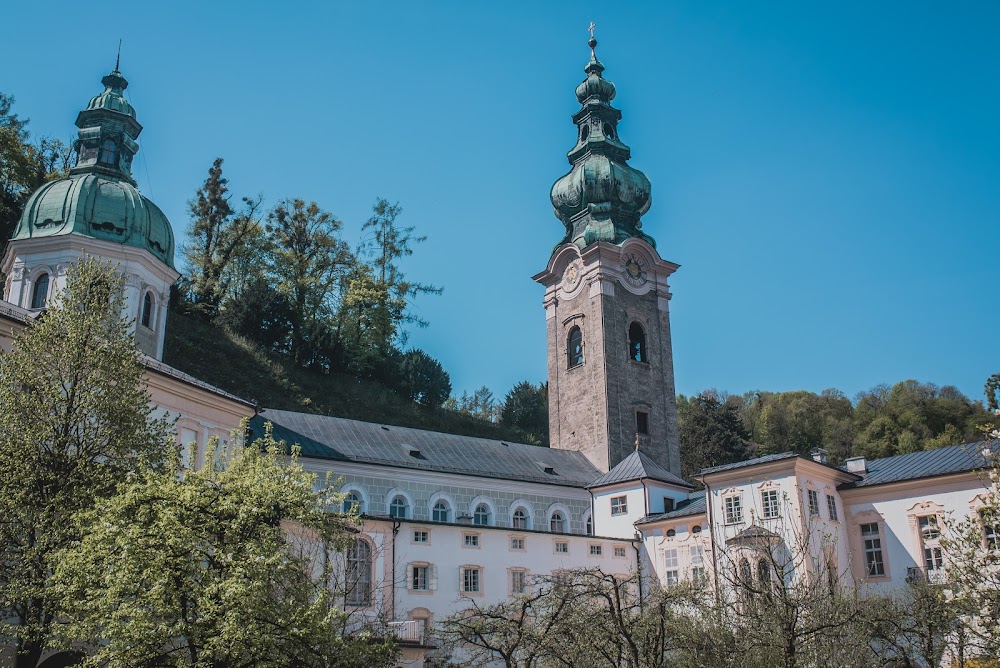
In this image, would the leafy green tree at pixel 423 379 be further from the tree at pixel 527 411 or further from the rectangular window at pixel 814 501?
the rectangular window at pixel 814 501

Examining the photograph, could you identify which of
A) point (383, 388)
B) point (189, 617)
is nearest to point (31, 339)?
point (189, 617)

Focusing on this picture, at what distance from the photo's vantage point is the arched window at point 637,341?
159 ft

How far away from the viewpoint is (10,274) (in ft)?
113

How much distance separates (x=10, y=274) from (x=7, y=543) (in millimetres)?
20829

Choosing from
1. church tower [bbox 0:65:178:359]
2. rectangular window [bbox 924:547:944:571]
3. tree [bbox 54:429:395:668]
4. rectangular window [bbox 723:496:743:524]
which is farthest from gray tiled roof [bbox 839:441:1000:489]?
church tower [bbox 0:65:178:359]

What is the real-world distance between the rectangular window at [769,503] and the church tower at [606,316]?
11553 mm

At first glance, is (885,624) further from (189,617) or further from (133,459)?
(133,459)

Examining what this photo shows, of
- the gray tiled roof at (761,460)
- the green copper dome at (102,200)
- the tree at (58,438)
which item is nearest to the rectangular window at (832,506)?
the gray tiled roof at (761,460)

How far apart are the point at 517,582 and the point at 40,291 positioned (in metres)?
19.3

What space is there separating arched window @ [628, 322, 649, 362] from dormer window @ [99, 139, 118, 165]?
24528 millimetres

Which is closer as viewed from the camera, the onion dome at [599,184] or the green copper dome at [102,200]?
the green copper dome at [102,200]

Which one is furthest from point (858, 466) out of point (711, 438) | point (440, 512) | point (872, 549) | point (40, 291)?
point (40, 291)

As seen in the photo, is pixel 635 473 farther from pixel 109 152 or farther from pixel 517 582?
pixel 109 152

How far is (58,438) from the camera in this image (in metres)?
17.3
